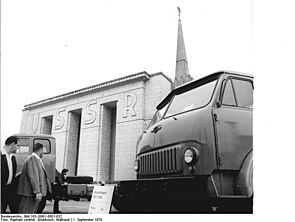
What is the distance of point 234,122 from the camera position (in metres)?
1.21

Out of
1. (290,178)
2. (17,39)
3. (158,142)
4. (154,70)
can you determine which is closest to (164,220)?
(158,142)

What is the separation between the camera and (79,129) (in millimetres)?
1437

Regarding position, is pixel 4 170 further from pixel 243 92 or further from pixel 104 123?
pixel 243 92

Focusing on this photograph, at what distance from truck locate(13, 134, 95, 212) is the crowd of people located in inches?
0.5

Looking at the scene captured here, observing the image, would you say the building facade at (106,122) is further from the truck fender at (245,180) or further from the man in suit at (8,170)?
the truck fender at (245,180)

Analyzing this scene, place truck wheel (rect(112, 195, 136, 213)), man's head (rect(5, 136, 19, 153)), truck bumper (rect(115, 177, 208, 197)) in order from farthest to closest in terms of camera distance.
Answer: man's head (rect(5, 136, 19, 153)) → truck wheel (rect(112, 195, 136, 213)) → truck bumper (rect(115, 177, 208, 197))

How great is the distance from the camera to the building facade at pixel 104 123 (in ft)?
4.54

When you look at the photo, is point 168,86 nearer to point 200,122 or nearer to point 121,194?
point 200,122

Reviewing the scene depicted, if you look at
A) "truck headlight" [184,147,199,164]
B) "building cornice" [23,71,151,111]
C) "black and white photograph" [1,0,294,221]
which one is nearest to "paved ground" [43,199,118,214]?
"black and white photograph" [1,0,294,221]

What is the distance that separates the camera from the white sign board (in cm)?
128

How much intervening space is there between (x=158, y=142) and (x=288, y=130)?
0.55 metres

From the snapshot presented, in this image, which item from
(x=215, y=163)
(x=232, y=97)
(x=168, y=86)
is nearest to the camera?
(x=215, y=163)

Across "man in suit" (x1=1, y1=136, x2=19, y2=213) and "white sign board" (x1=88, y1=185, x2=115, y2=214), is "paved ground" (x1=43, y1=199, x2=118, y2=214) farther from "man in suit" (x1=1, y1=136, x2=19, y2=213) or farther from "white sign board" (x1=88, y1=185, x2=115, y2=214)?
"man in suit" (x1=1, y1=136, x2=19, y2=213)

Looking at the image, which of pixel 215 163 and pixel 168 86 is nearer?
pixel 215 163
